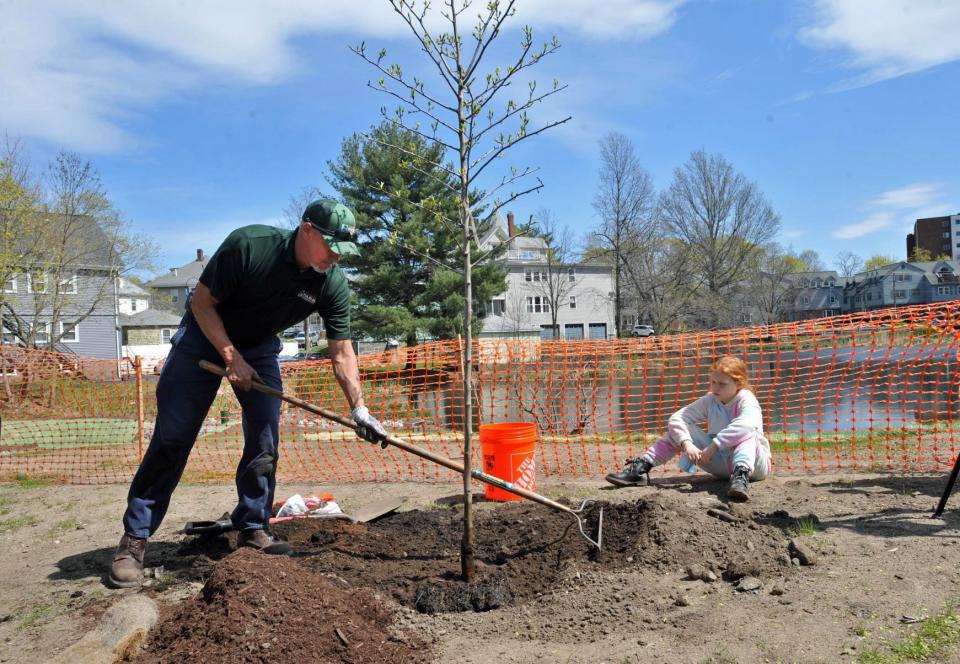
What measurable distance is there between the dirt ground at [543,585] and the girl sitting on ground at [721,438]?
11.4 inches

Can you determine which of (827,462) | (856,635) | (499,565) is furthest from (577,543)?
(827,462)

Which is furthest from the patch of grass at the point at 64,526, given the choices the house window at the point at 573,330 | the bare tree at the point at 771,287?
the house window at the point at 573,330

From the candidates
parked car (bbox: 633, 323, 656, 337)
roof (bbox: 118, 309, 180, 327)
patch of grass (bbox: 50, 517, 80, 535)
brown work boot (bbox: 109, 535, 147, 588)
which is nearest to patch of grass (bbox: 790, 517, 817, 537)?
brown work boot (bbox: 109, 535, 147, 588)

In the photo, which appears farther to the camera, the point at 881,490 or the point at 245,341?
the point at 881,490

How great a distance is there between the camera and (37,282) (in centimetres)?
1936

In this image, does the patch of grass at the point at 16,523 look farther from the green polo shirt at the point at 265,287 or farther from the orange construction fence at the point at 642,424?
the green polo shirt at the point at 265,287

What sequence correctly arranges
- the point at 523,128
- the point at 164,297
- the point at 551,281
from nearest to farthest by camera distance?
the point at 523,128 → the point at 164,297 → the point at 551,281

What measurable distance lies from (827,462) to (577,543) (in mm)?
3493

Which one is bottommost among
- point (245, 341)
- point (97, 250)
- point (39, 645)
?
point (39, 645)

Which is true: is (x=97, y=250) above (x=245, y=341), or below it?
above

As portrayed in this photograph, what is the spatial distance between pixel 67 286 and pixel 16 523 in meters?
18.6

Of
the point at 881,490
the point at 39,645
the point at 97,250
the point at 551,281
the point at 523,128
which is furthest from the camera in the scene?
the point at 551,281

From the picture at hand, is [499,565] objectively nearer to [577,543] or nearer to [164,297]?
[577,543]

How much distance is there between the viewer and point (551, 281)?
1751 inches
